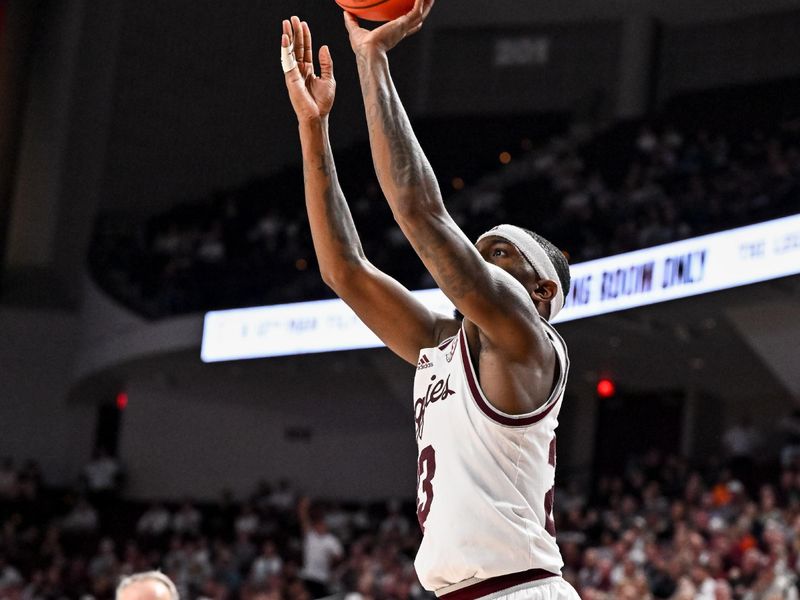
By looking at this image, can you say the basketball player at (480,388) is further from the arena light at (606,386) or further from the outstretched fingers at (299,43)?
the arena light at (606,386)

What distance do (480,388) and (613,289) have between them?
43.7ft

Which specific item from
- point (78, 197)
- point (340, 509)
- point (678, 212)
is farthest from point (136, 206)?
point (678, 212)

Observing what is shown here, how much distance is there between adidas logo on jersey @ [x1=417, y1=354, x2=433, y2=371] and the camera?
3396 millimetres

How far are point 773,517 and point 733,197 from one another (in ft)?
16.7

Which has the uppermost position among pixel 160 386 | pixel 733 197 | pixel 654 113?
pixel 654 113

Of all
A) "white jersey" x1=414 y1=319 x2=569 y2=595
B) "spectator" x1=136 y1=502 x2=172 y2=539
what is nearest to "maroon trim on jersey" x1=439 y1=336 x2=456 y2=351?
"white jersey" x1=414 y1=319 x2=569 y2=595

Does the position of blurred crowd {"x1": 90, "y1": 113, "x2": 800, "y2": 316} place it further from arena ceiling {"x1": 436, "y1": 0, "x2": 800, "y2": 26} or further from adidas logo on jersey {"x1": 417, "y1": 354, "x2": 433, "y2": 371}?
adidas logo on jersey {"x1": 417, "y1": 354, "x2": 433, "y2": 371}

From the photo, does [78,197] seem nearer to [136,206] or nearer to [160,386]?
[136,206]

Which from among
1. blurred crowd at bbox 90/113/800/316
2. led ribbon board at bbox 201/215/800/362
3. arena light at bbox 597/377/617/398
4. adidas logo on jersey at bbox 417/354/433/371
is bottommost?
adidas logo on jersey at bbox 417/354/433/371

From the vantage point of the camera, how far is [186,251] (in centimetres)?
2259

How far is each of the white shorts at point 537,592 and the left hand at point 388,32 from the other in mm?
1378

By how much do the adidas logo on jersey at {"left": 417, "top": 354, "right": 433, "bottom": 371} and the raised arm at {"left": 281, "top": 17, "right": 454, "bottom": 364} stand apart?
0.46 feet

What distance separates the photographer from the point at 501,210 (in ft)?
70.1

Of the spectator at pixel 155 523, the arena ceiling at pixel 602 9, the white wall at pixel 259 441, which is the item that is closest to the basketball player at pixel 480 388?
the spectator at pixel 155 523
